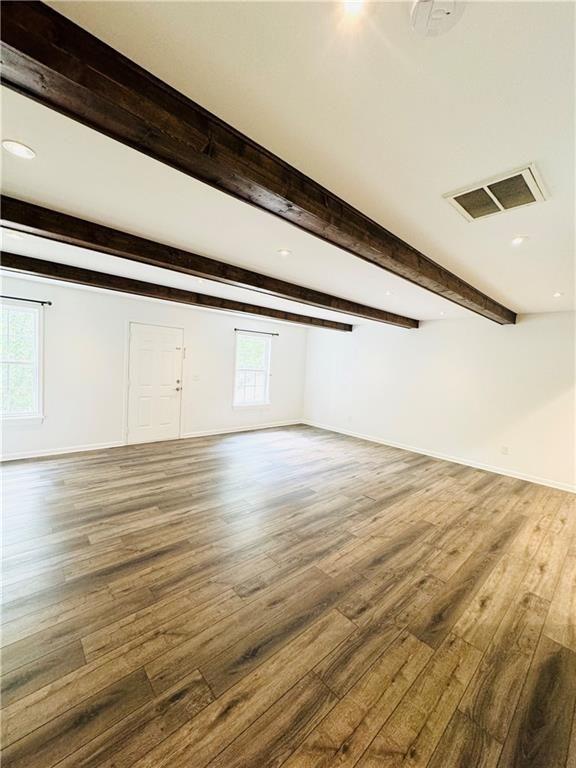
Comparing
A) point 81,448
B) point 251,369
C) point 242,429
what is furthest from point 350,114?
point 242,429

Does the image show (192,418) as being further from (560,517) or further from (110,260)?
(560,517)

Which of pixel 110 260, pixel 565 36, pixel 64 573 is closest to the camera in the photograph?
pixel 565 36

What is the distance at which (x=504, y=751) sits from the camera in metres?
1.30

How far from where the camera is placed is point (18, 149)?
1.55 metres

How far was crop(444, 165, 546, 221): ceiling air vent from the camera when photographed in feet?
5.10

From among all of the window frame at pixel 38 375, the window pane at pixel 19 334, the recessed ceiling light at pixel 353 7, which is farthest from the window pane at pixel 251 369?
the recessed ceiling light at pixel 353 7

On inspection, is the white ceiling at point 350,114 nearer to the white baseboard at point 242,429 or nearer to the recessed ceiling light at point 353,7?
the recessed ceiling light at point 353,7

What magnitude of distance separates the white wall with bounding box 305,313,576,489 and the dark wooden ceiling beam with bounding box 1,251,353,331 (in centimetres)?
224

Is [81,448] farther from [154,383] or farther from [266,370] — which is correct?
[266,370]

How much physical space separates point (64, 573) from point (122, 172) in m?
2.62

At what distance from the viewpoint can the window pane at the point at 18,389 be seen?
170 inches

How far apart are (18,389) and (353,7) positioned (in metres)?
5.45

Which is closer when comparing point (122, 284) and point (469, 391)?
point (122, 284)

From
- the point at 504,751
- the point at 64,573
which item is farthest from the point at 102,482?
the point at 504,751
